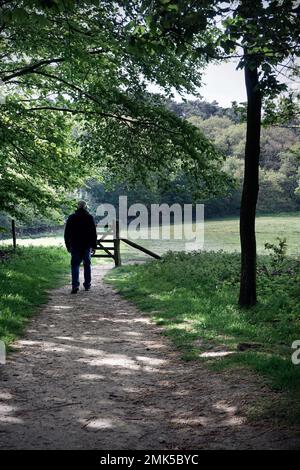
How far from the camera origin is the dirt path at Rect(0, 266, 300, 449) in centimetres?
401

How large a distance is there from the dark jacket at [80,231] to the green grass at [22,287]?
5.43ft

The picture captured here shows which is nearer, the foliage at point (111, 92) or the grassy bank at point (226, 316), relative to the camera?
the grassy bank at point (226, 316)

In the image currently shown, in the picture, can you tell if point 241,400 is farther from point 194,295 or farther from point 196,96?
point 196,96

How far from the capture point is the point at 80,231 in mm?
12328

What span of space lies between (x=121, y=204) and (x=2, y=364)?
56.9 metres

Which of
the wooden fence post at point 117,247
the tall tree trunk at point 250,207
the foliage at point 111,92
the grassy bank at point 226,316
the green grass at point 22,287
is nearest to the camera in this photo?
the grassy bank at point 226,316

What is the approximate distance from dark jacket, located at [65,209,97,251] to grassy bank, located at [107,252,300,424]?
1845mm

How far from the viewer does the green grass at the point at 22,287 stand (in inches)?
315

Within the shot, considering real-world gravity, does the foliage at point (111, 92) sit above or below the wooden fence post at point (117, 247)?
above

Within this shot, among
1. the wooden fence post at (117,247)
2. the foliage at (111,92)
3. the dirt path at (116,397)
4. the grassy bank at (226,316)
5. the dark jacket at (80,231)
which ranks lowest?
the dirt path at (116,397)

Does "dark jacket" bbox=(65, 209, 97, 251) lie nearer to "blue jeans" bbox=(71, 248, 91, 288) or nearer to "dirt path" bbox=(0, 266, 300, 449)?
"blue jeans" bbox=(71, 248, 91, 288)

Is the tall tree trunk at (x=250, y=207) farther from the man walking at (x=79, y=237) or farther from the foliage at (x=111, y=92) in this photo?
the man walking at (x=79, y=237)

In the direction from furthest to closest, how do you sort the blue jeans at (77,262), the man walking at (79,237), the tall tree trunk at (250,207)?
the man walking at (79,237) → the blue jeans at (77,262) → the tall tree trunk at (250,207)

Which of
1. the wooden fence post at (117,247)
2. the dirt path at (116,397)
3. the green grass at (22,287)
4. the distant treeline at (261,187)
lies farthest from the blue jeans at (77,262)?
the distant treeline at (261,187)
